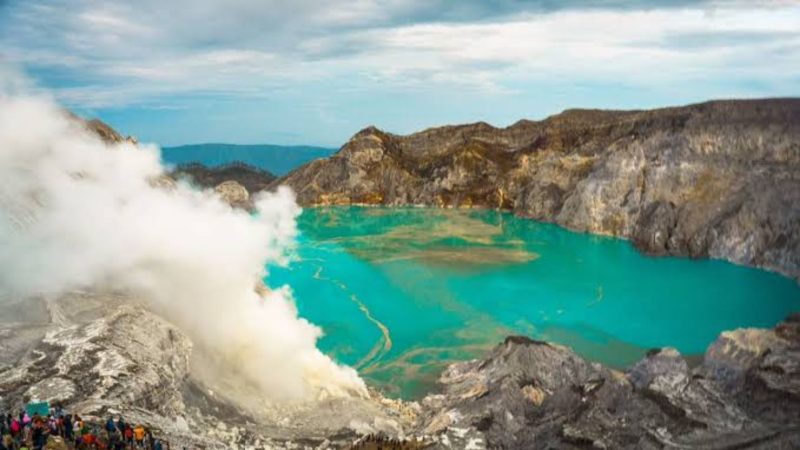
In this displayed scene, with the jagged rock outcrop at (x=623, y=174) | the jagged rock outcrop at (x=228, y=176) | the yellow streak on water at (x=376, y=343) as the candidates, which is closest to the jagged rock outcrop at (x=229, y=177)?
the jagged rock outcrop at (x=228, y=176)

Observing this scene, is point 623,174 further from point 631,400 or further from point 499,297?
point 631,400

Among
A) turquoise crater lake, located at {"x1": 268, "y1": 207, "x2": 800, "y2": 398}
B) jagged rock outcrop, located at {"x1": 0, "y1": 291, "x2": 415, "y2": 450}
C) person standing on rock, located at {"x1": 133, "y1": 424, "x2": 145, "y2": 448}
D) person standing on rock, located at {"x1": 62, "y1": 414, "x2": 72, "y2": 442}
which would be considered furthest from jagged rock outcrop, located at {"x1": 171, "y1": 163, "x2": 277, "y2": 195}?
person standing on rock, located at {"x1": 62, "y1": 414, "x2": 72, "y2": 442}

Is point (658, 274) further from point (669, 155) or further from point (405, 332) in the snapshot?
point (405, 332)

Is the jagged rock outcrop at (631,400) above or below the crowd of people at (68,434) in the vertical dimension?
below

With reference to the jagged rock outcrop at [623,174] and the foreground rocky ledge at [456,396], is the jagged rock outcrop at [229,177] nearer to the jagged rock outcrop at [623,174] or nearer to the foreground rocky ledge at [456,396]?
the jagged rock outcrop at [623,174]

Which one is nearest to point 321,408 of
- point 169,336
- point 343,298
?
point 169,336

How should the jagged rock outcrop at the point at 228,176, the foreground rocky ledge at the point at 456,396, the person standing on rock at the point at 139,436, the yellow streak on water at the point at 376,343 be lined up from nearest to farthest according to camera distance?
1. the person standing on rock at the point at 139,436
2. the foreground rocky ledge at the point at 456,396
3. the yellow streak on water at the point at 376,343
4. the jagged rock outcrop at the point at 228,176

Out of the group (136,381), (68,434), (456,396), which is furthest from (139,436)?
(456,396)

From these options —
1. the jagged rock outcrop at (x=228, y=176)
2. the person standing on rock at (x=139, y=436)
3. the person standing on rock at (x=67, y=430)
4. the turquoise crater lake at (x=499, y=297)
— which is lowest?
the turquoise crater lake at (x=499, y=297)
